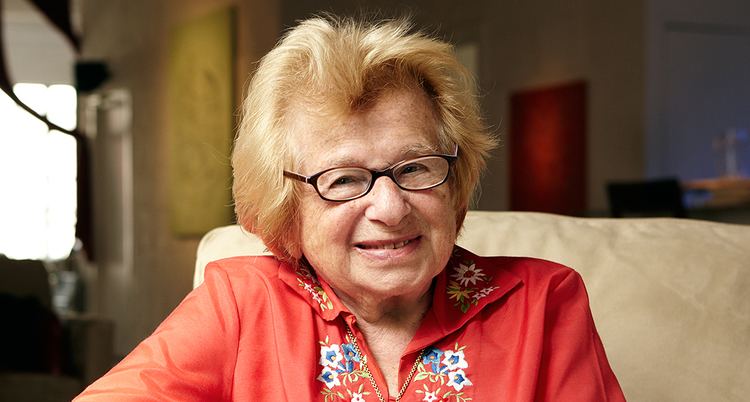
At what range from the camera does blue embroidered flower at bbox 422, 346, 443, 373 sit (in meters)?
1.28

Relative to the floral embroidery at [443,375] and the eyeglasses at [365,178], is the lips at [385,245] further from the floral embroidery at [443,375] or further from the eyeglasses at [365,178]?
the floral embroidery at [443,375]

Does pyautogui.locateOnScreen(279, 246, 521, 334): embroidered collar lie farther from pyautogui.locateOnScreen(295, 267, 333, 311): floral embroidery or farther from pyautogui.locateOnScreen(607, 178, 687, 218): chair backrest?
pyautogui.locateOnScreen(607, 178, 687, 218): chair backrest

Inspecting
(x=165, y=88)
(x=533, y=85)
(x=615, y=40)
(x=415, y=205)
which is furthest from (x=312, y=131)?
(x=533, y=85)

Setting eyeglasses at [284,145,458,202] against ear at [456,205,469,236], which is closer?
eyeglasses at [284,145,458,202]

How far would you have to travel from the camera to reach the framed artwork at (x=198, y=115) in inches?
213

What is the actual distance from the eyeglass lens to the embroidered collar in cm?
17

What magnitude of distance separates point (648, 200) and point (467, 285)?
333 cm

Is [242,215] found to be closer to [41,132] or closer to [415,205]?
[415,205]

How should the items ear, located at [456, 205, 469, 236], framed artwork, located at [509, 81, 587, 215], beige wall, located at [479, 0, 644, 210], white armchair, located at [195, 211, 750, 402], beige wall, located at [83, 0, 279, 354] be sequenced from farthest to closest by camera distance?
framed artwork, located at [509, 81, 587, 215]
beige wall, located at [479, 0, 644, 210]
beige wall, located at [83, 0, 279, 354]
white armchair, located at [195, 211, 750, 402]
ear, located at [456, 205, 469, 236]

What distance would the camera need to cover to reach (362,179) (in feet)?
3.98

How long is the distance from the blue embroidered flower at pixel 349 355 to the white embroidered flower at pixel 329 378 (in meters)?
0.02

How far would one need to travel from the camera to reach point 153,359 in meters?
1.17

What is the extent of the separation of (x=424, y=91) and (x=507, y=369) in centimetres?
41

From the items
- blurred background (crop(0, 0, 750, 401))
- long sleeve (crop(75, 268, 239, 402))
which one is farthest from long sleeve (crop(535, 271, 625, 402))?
blurred background (crop(0, 0, 750, 401))
